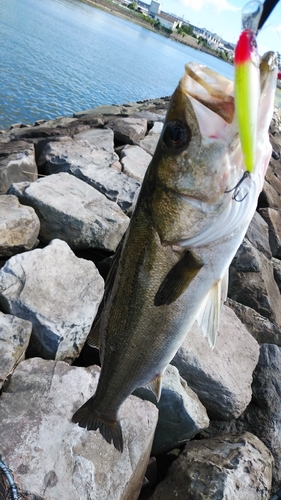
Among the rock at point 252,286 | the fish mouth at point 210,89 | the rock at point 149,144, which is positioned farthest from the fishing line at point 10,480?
the rock at point 149,144

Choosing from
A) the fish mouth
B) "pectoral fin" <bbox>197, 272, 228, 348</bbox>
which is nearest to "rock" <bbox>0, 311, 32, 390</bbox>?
"pectoral fin" <bbox>197, 272, 228, 348</bbox>

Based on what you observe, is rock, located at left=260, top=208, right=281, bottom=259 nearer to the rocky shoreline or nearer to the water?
the rocky shoreline

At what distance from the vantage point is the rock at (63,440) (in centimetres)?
288

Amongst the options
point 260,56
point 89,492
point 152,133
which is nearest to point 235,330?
point 89,492

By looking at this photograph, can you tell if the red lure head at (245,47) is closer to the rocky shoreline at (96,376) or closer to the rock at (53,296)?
the rocky shoreline at (96,376)

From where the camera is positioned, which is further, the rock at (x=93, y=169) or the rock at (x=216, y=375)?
the rock at (x=93, y=169)

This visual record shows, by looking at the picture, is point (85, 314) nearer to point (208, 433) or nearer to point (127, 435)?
point (127, 435)

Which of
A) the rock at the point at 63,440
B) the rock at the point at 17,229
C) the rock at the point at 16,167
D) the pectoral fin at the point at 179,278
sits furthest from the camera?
the rock at the point at 16,167

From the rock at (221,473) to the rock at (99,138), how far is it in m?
5.52

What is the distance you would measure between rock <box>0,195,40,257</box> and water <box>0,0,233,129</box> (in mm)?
8272

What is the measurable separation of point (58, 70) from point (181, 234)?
748 inches

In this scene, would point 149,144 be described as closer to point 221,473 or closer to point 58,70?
point 221,473

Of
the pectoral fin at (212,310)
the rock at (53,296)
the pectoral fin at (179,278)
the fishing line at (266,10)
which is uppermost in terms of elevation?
the fishing line at (266,10)

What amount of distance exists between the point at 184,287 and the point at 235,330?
119 inches
